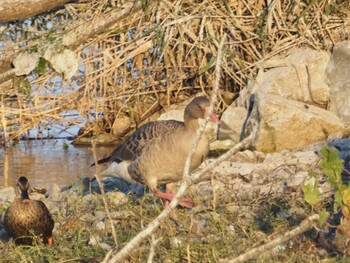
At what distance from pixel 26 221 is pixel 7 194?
2.12 meters

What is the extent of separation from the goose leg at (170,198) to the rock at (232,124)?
99.8 inches

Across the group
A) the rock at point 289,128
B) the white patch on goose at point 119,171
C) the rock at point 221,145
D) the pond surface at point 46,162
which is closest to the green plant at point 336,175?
the white patch on goose at point 119,171

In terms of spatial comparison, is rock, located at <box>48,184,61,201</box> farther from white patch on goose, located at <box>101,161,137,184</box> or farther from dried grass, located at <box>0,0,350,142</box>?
dried grass, located at <box>0,0,350,142</box>

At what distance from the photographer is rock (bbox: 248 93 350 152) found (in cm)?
911

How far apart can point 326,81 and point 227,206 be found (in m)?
3.96

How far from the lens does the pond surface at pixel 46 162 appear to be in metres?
9.62

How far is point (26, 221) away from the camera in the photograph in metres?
6.37

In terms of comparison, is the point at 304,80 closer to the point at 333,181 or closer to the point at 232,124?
the point at 232,124

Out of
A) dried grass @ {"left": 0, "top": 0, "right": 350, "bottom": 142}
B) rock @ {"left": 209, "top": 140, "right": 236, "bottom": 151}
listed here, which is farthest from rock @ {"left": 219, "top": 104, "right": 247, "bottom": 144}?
dried grass @ {"left": 0, "top": 0, "right": 350, "bottom": 142}

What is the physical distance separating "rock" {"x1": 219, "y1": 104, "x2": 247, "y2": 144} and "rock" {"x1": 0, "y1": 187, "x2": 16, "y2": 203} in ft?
8.22

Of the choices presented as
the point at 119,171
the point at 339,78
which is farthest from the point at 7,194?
the point at 339,78

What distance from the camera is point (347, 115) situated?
952 centimetres

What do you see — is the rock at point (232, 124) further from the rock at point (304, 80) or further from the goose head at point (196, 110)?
the goose head at point (196, 110)

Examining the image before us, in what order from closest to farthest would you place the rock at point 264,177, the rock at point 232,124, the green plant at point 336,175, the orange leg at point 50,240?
the green plant at point 336,175
the orange leg at point 50,240
the rock at point 264,177
the rock at point 232,124
